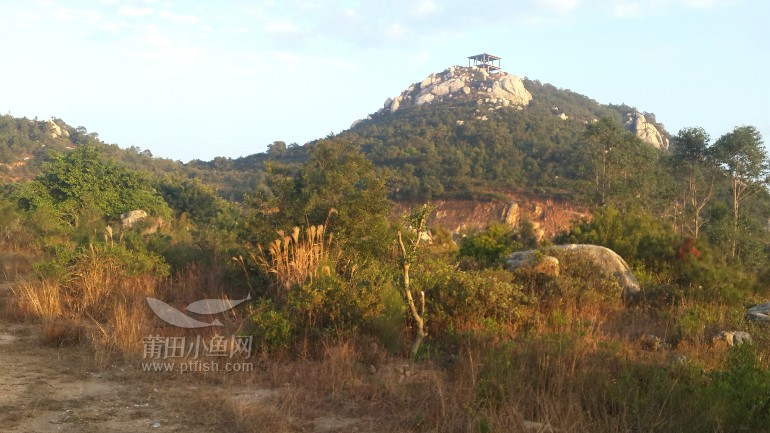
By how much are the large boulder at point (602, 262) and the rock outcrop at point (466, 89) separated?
5215cm

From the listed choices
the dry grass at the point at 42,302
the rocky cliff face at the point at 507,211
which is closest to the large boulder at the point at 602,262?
the dry grass at the point at 42,302

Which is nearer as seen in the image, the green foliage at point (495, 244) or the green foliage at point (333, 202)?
the green foliage at point (333, 202)

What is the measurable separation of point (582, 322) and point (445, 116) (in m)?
52.5

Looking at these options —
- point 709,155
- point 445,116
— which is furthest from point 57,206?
point 445,116

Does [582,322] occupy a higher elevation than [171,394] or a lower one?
higher

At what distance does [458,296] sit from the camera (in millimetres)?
6879

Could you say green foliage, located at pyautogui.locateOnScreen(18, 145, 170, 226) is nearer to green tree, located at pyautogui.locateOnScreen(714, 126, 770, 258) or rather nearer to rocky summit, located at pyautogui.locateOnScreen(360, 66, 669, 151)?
green tree, located at pyautogui.locateOnScreen(714, 126, 770, 258)

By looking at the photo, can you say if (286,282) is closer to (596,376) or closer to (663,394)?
(596,376)

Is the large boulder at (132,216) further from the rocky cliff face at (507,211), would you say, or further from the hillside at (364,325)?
the rocky cliff face at (507,211)

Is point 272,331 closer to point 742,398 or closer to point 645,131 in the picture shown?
point 742,398

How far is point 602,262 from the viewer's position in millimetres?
10242

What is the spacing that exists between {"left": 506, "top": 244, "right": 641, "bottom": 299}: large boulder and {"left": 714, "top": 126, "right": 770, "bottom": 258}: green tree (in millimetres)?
13848

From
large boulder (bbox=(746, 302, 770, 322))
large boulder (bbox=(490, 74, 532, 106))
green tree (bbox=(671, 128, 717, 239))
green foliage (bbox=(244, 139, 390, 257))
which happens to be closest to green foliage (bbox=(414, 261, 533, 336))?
green foliage (bbox=(244, 139, 390, 257))

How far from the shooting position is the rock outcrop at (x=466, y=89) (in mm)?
64250
